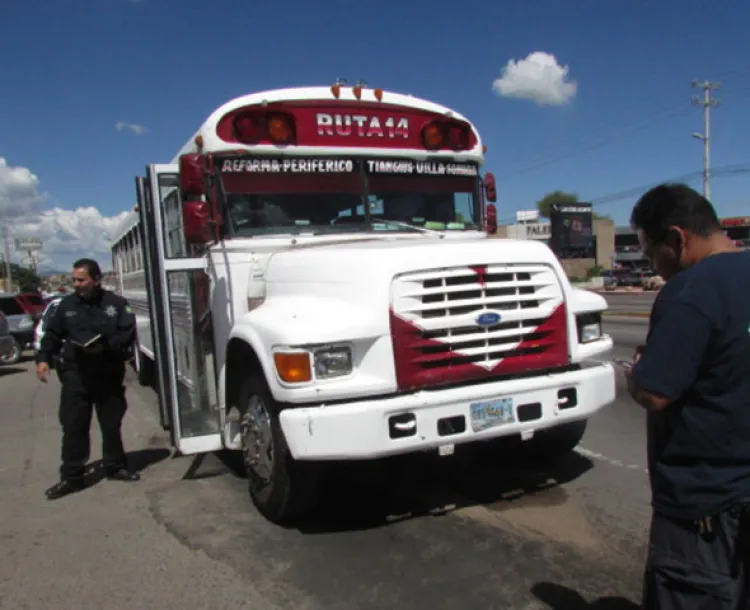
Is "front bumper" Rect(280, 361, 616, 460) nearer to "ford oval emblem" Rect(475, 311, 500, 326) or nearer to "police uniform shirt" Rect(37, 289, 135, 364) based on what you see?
"ford oval emblem" Rect(475, 311, 500, 326)

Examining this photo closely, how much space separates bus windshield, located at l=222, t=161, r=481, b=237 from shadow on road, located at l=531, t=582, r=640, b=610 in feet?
9.32

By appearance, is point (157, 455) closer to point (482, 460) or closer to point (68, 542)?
point (68, 542)

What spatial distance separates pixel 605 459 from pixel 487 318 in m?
2.21

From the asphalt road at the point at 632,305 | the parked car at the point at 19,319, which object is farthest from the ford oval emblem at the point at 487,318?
the parked car at the point at 19,319

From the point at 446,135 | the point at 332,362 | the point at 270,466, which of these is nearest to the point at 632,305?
the point at 446,135

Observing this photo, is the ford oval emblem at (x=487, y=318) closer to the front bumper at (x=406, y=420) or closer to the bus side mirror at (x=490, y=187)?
the front bumper at (x=406, y=420)

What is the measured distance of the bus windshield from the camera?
4809 millimetres

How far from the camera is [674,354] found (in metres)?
1.92

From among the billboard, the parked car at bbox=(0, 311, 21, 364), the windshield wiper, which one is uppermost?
the billboard

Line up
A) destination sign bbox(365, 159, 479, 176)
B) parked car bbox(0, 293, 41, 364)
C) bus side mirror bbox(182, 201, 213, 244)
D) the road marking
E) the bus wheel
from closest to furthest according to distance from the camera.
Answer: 1. the bus wheel
2. bus side mirror bbox(182, 201, 213, 244)
3. the road marking
4. destination sign bbox(365, 159, 479, 176)
5. parked car bbox(0, 293, 41, 364)

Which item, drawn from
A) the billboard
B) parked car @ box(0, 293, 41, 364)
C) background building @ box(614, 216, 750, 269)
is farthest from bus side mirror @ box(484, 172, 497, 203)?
background building @ box(614, 216, 750, 269)

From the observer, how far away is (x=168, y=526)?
14.1 feet

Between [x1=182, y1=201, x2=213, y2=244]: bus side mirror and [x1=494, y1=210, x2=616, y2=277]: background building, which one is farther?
[x1=494, y1=210, x2=616, y2=277]: background building

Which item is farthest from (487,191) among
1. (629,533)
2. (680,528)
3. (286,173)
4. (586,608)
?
(680,528)
